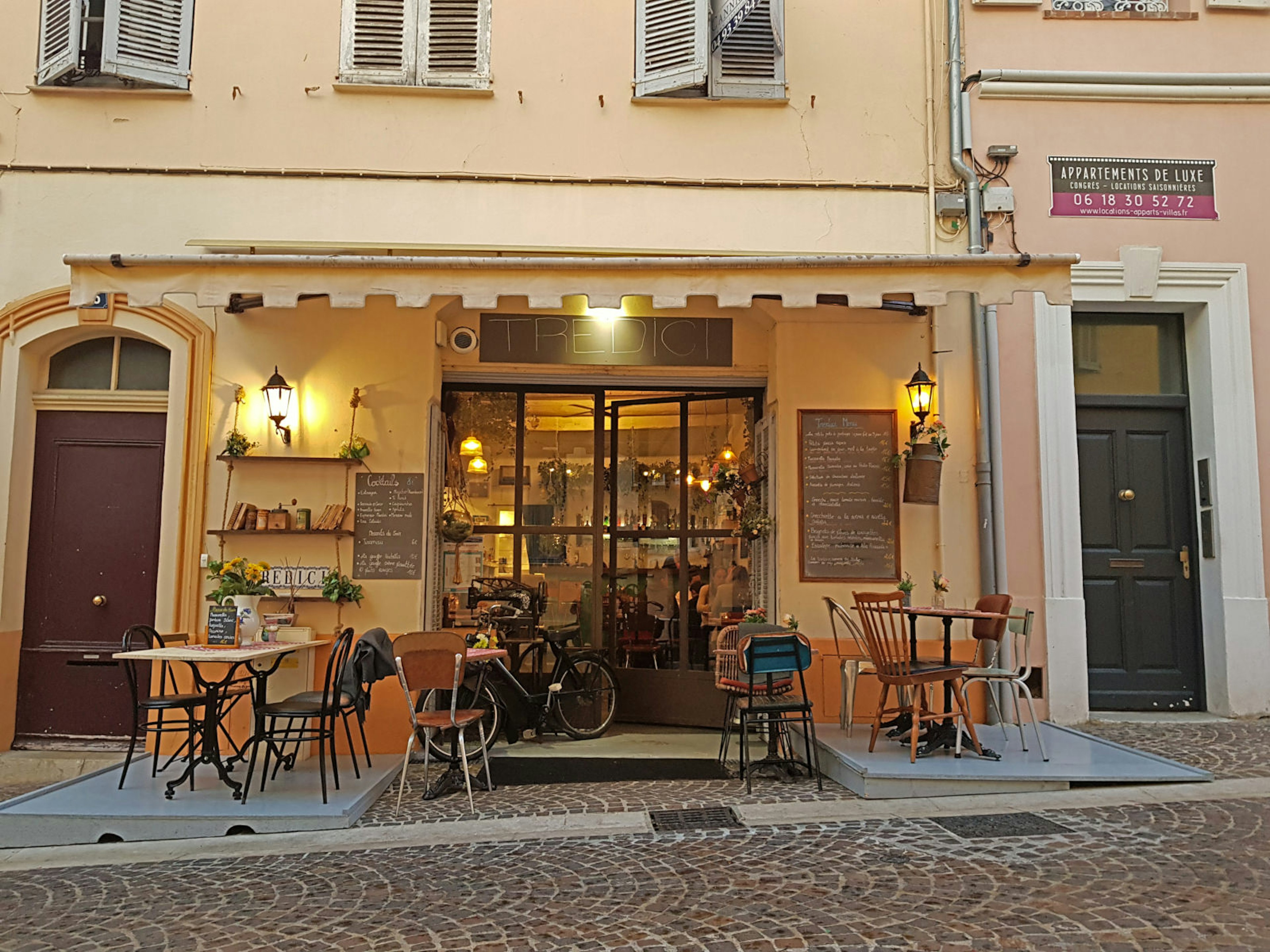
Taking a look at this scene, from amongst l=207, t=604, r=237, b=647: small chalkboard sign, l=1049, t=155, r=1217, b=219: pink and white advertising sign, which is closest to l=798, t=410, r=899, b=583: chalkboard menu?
l=1049, t=155, r=1217, b=219: pink and white advertising sign

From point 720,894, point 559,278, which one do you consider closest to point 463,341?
point 559,278

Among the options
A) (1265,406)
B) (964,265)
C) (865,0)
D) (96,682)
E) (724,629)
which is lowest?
(96,682)

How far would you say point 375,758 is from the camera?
6.63m

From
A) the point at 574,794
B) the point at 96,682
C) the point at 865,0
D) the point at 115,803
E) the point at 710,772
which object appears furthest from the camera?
the point at 865,0

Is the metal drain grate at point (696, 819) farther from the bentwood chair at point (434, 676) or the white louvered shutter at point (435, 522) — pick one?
the white louvered shutter at point (435, 522)

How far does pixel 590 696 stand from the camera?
7.52 metres

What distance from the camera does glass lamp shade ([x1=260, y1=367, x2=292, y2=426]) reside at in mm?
6871

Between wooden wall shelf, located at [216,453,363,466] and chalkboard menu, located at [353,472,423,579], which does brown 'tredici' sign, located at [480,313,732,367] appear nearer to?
chalkboard menu, located at [353,472,423,579]

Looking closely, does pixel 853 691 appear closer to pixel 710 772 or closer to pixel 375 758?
pixel 710 772

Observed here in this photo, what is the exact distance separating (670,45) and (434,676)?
504cm

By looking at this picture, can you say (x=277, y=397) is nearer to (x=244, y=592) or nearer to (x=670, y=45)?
(x=244, y=592)

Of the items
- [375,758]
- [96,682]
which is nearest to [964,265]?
[375,758]

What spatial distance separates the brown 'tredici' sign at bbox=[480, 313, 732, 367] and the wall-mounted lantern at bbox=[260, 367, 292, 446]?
1509 millimetres

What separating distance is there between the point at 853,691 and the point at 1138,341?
379cm
